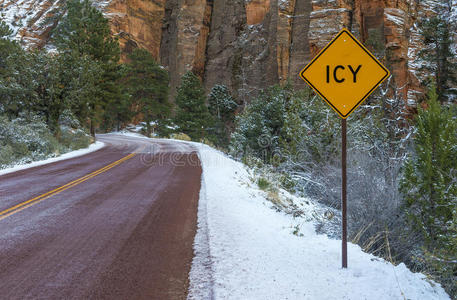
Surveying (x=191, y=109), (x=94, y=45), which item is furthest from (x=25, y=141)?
(x=191, y=109)

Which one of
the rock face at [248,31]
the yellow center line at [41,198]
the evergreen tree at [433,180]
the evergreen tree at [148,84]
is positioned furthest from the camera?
the evergreen tree at [148,84]

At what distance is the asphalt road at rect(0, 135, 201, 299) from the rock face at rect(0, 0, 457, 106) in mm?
24873

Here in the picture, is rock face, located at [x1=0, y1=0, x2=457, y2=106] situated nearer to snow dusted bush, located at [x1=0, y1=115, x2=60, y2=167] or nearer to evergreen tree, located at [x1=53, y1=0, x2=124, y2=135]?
evergreen tree, located at [x1=53, y1=0, x2=124, y2=135]

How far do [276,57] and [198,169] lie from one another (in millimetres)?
32459

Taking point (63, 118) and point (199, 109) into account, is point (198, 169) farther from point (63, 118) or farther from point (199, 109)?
point (199, 109)

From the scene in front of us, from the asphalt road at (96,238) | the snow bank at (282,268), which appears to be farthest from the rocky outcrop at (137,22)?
the snow bank at (282,268)

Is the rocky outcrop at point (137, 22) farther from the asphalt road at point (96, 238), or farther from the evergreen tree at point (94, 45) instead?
the asphalt road at point (96, 238)

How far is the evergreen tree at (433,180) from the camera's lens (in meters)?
4.68

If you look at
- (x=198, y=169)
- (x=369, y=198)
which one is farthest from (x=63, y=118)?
(x=369, y=198)

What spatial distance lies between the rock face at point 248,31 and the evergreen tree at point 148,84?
35.1 ft

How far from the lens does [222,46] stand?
54062mm

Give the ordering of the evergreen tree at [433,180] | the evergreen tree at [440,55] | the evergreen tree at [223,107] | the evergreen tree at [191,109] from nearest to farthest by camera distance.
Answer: the evergreen tree at [433,180]
the evergreen tree at [440,55]
the evergreen tree at [191,109]
the evergreen tree at [223,107]

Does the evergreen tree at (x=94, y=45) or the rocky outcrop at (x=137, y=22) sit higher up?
the rocky outcrop at (x=137, y=22)

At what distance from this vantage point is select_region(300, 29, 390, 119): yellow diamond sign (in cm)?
349
